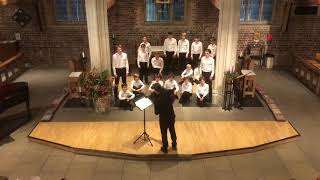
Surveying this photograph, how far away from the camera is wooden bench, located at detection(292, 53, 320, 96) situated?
11.6m

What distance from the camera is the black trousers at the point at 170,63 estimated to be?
12.7 m

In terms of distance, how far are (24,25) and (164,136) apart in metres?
8.89

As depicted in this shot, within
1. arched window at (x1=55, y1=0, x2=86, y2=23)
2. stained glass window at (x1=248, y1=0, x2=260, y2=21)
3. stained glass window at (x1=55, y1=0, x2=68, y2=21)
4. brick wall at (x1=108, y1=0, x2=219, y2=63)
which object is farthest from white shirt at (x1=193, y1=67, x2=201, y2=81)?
stained glass window at (x1=55, y1=0, x2=68, y2=21)

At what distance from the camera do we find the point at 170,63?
42.3 ft

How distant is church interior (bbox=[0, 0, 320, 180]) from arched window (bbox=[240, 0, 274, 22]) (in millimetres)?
39

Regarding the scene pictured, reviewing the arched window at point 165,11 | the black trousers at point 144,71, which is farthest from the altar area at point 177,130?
the arched window at point 165,11

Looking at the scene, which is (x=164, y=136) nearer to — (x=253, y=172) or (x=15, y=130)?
A: (x=253, y=172)

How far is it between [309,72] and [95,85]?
7.09m

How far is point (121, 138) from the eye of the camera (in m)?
8.61

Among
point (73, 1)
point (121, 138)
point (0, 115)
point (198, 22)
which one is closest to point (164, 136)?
point (121, 138)

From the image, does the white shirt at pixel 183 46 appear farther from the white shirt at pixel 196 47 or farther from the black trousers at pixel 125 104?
the black trousers at pixel 125 104

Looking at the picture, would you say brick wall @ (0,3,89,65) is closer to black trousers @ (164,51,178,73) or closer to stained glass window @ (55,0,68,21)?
stained glass window @ (55,0,68,21)

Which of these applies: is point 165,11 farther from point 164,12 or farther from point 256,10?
point 256,10

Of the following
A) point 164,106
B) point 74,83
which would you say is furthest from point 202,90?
point 74,83
